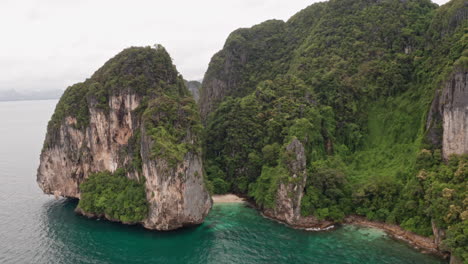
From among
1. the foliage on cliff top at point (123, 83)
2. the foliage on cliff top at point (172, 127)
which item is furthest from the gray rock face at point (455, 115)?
the foliage on cliff top at point (123, 83)

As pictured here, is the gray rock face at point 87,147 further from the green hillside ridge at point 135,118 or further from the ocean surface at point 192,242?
the ocean surface at point 192,242

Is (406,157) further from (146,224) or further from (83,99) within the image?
(83,99)

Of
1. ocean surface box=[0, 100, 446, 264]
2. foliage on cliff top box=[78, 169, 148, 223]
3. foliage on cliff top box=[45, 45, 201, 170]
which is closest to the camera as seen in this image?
ocean surface box=[0, 100, 446, 264]

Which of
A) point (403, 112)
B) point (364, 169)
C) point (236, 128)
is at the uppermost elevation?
point (403, 112)

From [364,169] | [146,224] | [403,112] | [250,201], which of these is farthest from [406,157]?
[146,224]

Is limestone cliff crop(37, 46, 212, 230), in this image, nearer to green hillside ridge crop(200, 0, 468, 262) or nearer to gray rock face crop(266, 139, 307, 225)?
gray rock face crop(266, 139, 307, 225)

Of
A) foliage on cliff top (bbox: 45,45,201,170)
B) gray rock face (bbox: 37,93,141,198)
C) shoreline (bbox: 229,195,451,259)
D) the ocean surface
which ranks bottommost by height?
the ocean surface

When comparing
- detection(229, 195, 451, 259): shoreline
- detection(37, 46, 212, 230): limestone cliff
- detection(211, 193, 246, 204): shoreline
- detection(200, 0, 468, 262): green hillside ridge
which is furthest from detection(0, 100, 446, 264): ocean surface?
detection(200, 0, 468, 262): green hillside ridge
